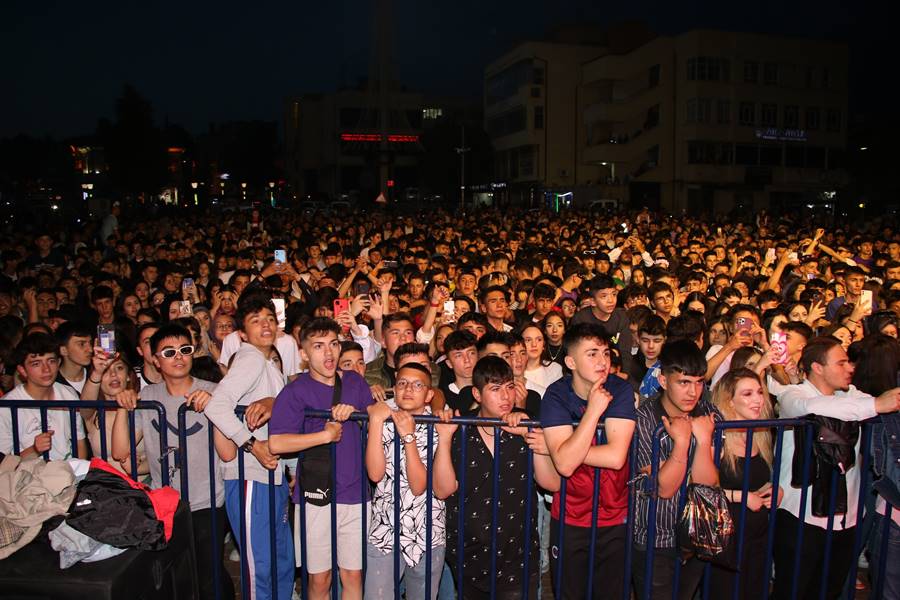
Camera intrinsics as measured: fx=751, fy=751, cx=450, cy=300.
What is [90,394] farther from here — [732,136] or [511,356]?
[732,136]

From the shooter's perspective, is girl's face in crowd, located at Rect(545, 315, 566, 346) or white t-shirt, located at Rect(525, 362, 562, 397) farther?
girl's face in crowd, located at Rect(545, 315, 566, 346)

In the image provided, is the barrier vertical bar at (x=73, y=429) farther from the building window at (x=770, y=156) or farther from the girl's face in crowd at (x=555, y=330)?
the building window at (x=770, y=156)

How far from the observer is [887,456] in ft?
15.0

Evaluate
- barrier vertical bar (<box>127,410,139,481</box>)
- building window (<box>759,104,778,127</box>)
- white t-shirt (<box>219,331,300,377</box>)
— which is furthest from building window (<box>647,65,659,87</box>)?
barrier vertical bar (<box>127,410,139,481</box>)

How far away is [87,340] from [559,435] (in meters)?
4.16

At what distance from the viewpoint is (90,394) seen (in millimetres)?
5547

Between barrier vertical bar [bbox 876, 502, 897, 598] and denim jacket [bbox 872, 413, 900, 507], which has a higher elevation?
denim jacket [bbox 872, 413, 900, 507]

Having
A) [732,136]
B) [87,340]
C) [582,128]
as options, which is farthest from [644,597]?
[582,128]

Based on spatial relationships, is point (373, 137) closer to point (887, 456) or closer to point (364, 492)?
point (364, 492)

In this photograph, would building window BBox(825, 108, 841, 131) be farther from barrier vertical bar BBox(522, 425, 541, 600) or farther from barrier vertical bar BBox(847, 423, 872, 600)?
barrier vertical bar BBox(522, 425, 541, 600)

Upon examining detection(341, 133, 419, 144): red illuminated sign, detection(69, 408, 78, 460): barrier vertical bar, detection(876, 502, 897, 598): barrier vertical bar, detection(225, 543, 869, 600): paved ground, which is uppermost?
detection(341, 133, 419, 144): red illuminated sign

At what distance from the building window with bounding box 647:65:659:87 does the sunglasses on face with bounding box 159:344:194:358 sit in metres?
53.8

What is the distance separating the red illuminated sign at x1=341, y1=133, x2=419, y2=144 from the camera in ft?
253

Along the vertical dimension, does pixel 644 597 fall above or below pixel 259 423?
below
